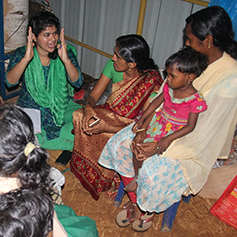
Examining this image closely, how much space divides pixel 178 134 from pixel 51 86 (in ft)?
4.93

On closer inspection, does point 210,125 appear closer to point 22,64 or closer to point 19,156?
point 19,156

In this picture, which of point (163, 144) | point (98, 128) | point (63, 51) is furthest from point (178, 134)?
point (63, 51)

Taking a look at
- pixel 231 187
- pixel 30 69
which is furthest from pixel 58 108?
pixel 231 187

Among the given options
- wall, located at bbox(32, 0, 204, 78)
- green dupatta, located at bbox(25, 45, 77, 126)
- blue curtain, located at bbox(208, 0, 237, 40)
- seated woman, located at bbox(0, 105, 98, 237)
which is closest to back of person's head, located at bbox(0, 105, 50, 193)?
seated woman, located at bbox(0, 105, 98, 237)

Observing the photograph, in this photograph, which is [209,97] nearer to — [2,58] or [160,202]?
[160,202]

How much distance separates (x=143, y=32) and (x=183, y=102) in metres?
2.22

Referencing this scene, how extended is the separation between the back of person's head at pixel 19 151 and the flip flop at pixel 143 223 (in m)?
1.52

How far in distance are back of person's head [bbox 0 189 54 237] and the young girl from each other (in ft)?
3.77

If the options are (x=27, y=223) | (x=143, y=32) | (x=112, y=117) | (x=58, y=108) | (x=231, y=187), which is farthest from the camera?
(x=143, y=32)

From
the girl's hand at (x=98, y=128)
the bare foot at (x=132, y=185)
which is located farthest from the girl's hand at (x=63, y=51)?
the bare foot at (x=132, y=185)

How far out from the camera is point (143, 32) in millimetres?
4449

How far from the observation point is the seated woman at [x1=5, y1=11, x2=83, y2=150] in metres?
3.00

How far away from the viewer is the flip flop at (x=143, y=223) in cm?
293

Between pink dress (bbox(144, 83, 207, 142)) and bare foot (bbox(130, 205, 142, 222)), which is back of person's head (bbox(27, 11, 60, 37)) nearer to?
pink dress (bbox(144, 83, 207, 142))
